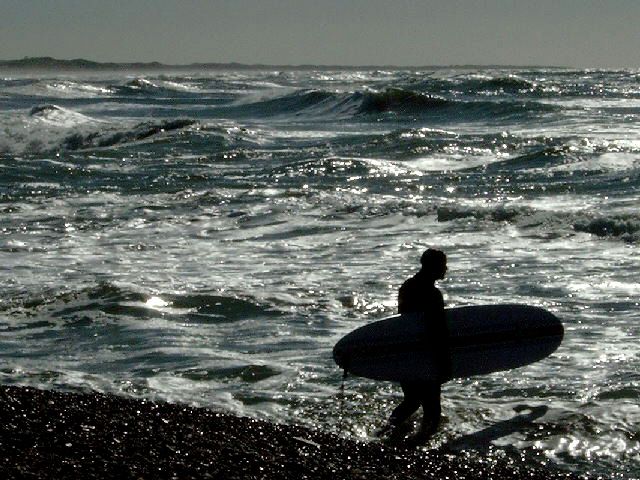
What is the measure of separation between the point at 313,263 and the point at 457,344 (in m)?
6.07

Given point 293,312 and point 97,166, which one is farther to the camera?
point 97,166

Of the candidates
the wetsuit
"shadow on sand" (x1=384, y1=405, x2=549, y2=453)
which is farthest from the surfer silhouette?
"shadow on sand" (x1=384, y1=405, x2=549, y2=453)

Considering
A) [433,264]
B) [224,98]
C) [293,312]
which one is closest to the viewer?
[433,264]

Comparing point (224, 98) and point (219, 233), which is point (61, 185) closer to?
point (219, 233)

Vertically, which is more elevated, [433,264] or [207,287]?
[433,264]

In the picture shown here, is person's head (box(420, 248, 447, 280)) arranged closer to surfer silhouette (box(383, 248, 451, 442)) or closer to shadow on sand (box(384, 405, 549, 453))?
surfer silhouette (box(383, 248, 451, 442))

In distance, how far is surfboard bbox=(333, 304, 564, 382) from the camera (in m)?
8.12

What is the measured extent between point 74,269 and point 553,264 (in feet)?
18.6

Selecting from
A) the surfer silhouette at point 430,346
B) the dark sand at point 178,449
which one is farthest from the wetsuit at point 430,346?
the dark sand at point 178,449

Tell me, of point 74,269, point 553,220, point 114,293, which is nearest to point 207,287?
point 114,293

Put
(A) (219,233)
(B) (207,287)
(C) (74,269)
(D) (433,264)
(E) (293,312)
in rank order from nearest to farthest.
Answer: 1. (D) (433,264)
2. (E) (293,312)
3. (B) (207,287)
4. (C) (74,269)
5. (A) (219,233)

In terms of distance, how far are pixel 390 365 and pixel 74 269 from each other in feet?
21.7

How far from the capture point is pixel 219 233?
16891mm

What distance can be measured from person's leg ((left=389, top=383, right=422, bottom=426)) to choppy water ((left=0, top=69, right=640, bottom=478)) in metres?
0.15
